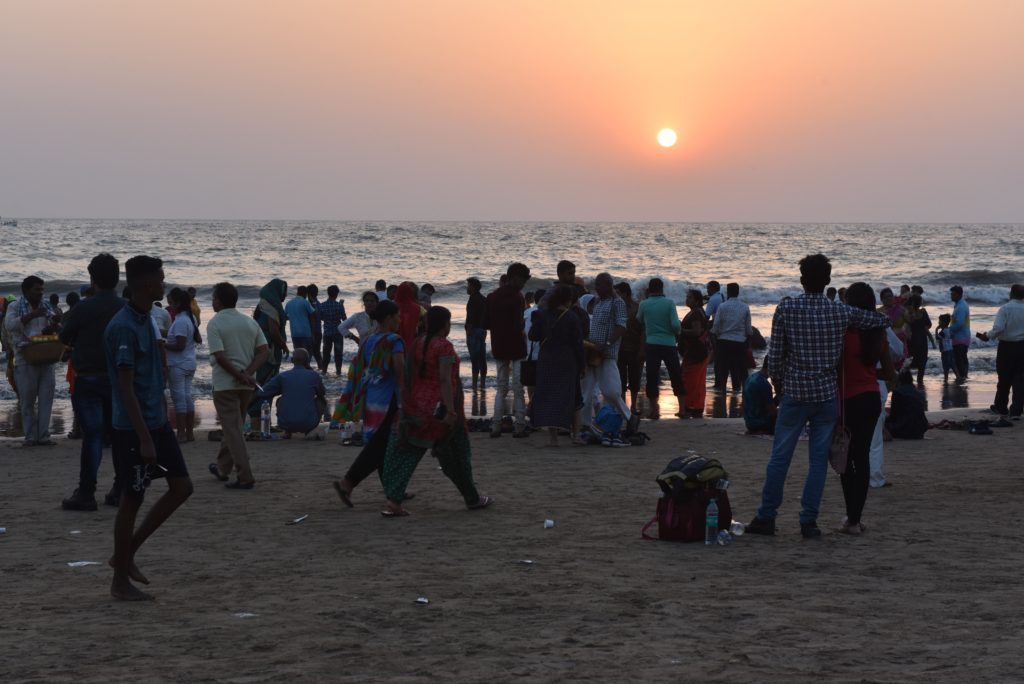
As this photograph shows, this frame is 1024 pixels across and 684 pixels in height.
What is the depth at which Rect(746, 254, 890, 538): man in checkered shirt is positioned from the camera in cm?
721

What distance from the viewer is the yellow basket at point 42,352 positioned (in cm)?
1149

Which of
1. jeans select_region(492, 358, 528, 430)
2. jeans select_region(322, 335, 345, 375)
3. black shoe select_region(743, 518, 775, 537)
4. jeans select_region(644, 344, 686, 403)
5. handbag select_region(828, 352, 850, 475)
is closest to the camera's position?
handbag select_region(828, 352, 850, 475)

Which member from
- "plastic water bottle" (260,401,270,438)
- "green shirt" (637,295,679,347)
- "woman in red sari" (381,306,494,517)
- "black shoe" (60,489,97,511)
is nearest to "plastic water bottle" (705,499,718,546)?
"woman in red sari" (381,306,494,517)

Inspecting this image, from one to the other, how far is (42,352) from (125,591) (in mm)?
6280

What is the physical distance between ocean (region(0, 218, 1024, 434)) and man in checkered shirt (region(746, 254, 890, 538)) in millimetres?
8745

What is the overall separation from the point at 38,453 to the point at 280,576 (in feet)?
20.3

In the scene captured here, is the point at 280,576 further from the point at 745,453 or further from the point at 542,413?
the point at 745,453

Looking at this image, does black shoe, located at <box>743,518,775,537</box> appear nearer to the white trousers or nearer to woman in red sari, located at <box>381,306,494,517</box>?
woman in red sari, located at <box>381,306,494,517</box>

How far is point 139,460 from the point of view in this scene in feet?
19.1

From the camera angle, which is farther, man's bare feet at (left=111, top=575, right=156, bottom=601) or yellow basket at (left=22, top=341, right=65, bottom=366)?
yellow basket at (left=22, top=341, right=65, bottom=366)

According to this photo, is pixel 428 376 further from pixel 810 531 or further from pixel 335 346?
pixel 335 346

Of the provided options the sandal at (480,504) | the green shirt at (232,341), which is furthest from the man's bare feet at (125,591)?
the green shirt at (232,341)

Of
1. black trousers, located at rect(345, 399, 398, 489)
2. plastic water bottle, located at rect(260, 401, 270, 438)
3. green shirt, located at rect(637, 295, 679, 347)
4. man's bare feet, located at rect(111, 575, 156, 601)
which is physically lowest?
plastic water bottle, located at rect(260, 401, 270, 438)

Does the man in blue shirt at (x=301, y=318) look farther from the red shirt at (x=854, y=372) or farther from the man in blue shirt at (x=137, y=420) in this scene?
the man in blue shirt at (x=137, y=420)
